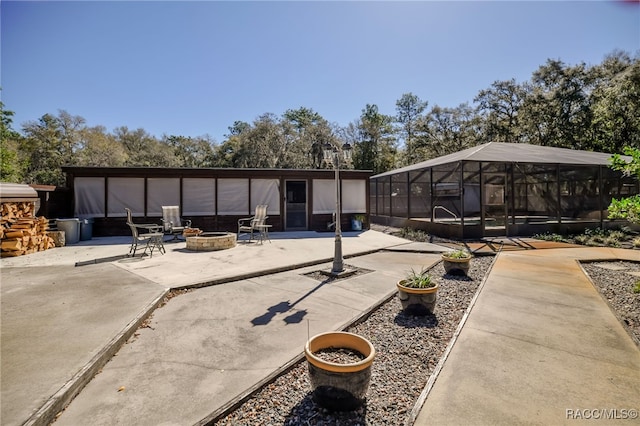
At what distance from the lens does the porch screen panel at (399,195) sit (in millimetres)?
12716

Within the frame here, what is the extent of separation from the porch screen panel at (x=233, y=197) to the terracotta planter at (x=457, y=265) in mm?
7330

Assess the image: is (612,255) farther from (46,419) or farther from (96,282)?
(96,282)

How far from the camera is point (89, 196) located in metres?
9.12

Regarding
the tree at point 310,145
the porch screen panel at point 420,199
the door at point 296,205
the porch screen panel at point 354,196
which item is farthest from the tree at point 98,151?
the porch screen panel at point 420,199

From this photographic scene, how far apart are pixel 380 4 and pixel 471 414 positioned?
698 centimetres

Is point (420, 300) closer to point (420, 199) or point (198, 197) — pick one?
point (198, 197)

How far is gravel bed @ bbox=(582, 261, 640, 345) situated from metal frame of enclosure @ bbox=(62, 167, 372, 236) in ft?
23.3

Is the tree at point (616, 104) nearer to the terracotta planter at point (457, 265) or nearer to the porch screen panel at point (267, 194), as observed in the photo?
the terracotta planter at point (457, 265)

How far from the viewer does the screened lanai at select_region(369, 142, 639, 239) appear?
8961 millimetres

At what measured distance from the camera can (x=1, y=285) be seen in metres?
4.04

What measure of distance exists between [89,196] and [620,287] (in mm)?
12867

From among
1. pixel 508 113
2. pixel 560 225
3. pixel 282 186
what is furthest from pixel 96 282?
pixel 508 113

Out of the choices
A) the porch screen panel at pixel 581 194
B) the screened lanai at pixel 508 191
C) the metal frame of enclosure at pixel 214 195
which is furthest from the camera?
the porch screen panel at pixel 581 194

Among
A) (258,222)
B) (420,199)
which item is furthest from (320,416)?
(420,199)
